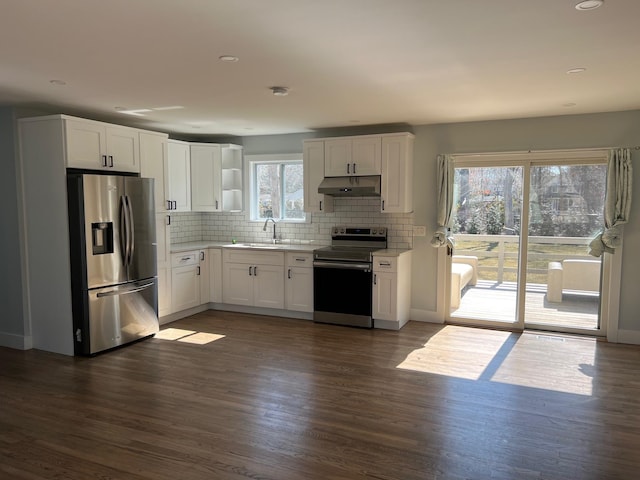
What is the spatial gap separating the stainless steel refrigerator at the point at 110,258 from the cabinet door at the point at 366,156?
96.5 inches

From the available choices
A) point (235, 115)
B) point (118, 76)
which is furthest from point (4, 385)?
point (235, 115)

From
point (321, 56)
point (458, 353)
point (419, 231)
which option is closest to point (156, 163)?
point (321, 56)

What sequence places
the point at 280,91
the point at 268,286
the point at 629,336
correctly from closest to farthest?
the point at 280,91 < the point at 629,336 < the point at 268,286

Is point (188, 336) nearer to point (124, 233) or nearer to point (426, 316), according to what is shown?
point (124, 233)

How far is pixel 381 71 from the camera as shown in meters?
3.38

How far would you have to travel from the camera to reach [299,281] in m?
5.94

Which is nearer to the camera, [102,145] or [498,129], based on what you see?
[102,145]

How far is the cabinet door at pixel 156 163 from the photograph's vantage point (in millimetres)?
5172

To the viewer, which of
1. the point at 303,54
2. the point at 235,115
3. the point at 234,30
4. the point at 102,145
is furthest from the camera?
the point at 235,115

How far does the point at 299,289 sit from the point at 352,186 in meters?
1.50

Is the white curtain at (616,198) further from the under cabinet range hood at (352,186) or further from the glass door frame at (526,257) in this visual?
the under cabinet range hood at (352,186)

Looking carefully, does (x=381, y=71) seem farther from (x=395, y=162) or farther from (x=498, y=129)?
(x=498, y=129)

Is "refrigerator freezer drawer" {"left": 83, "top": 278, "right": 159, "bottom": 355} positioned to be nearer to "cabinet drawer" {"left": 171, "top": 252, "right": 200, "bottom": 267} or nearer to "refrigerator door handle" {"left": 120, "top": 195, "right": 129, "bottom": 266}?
"refrigerator door handle" {"left": 120, "top": 195, "right": 129, "bottom": 266}

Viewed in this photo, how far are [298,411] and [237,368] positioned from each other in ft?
3.53
